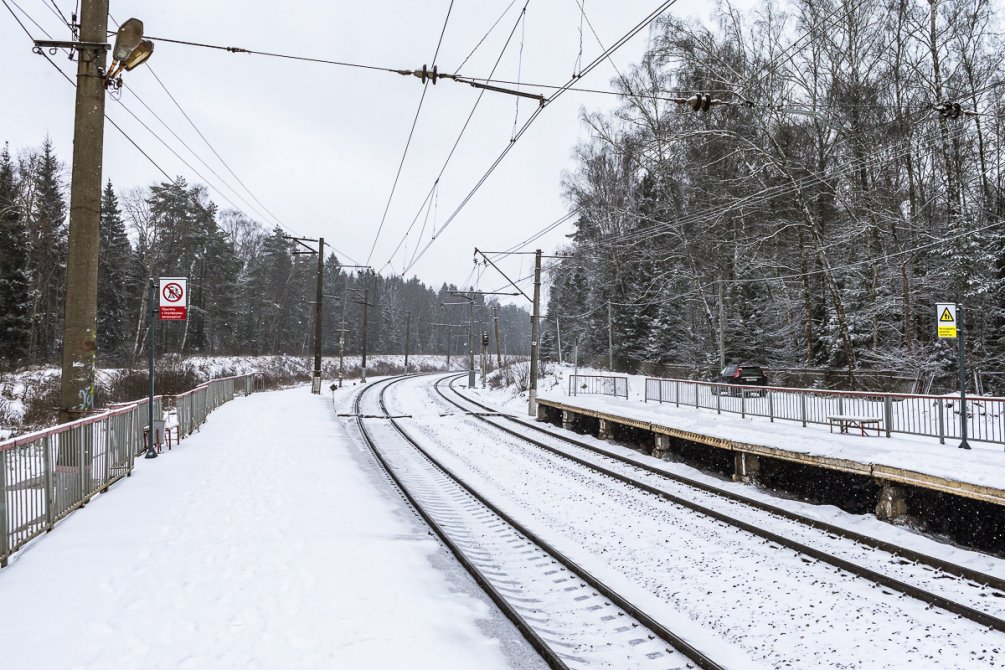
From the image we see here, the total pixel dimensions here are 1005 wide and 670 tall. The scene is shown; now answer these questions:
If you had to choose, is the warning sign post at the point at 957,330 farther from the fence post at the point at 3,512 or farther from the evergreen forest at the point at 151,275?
the evergreen forest at the point at 151,275

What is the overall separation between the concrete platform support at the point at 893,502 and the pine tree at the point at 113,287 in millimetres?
48511

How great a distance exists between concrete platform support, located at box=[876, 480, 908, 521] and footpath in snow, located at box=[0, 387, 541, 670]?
259 inches

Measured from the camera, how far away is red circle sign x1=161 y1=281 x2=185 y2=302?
43.1 feet

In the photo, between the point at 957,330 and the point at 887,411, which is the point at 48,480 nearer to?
the point at 887,411

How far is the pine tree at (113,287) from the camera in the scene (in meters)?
47.7

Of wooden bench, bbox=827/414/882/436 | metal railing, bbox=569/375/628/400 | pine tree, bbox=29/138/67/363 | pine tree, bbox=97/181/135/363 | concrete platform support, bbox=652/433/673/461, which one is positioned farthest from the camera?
pine tree, bbox=97/181/135/363

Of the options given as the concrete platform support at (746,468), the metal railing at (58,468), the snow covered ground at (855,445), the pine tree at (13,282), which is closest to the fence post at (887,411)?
the snow covered ground at (855,445)

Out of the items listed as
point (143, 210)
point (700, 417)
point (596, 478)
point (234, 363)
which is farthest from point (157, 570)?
point (143, 210)

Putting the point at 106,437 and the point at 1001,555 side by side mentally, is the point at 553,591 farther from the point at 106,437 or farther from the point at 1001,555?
the point at 106,437

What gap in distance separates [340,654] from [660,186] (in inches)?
1309

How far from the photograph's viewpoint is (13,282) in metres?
34.8

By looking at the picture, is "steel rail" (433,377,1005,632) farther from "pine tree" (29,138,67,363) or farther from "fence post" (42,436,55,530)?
"pine tree" (29,138,67,363)

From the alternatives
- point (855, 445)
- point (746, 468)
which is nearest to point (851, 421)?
point (855, 445)

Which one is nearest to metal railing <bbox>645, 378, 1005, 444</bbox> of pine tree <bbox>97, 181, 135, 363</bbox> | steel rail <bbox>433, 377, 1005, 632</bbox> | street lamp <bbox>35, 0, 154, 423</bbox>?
steel rail <bbox>433, 377, 1005, 632</bbox>
